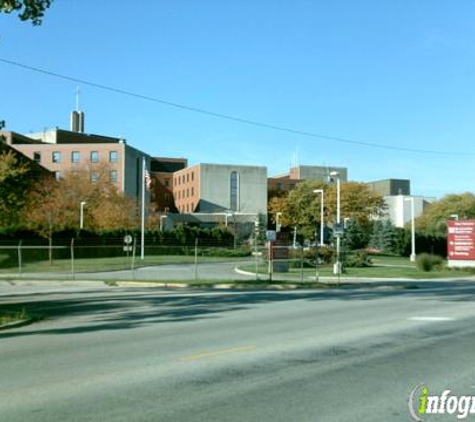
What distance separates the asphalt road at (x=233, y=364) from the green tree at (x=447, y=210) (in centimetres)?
9764

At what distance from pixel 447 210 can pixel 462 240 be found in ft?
222

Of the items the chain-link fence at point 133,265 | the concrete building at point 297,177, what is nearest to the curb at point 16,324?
the chain-link fence at point 133,265

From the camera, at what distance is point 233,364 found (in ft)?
30.6

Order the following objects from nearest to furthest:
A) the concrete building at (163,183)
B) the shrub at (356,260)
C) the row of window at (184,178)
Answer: the shrub at (356,260) < the row of window at (184,178) < the concrete building at (163,183)

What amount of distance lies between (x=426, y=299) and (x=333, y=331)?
9570mm

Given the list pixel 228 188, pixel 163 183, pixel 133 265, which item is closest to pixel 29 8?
pixel 133 265

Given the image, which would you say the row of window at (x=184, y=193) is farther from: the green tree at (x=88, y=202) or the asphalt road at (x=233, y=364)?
the asphalt road at (x=233, y=364)

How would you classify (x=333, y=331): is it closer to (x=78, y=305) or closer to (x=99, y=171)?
(x=78, y=305)

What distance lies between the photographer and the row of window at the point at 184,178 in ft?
436

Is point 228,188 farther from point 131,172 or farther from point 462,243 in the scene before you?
point 462,243

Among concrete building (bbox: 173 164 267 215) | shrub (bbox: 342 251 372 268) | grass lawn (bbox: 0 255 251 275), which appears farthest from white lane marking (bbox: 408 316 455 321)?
concrete building (bbox: 173 164 267 215)

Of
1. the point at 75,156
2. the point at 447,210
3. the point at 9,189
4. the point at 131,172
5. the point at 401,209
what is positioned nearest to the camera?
the point at 9,189

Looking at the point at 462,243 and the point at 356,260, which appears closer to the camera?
the point at 462,243

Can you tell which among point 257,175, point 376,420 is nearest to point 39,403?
point 376,420
